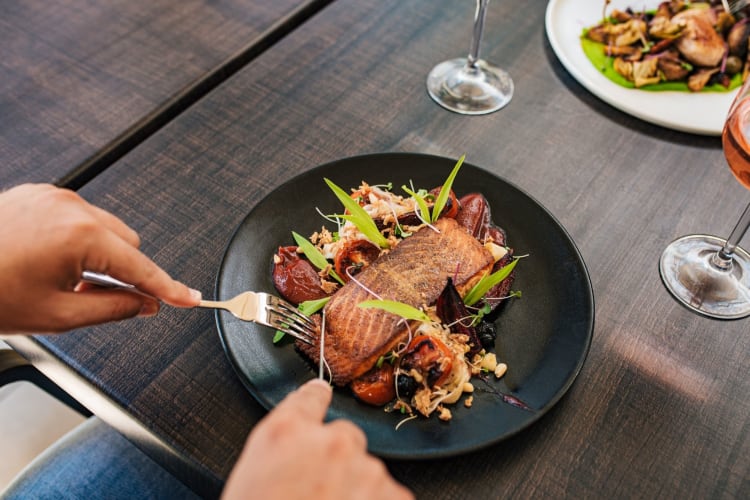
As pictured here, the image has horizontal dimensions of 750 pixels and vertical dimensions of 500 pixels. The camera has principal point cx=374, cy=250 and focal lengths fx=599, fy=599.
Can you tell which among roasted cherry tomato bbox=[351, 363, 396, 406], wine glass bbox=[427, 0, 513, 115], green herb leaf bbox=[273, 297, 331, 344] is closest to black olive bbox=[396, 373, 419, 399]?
roasted cherry tomato bbox=[351, 363, 396, 406]

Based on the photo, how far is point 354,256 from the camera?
1246mm

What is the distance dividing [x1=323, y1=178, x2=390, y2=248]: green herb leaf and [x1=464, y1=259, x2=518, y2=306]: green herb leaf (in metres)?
0.22

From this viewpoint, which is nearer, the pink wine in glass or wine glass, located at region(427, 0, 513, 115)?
the pink wine in glass

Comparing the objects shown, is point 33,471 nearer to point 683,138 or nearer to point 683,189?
point 683,189

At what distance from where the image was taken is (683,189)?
148cm

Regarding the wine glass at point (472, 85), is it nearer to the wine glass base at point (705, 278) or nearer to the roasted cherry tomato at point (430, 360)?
the wine glass base at point (705, 278)

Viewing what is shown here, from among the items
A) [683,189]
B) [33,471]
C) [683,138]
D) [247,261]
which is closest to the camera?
[247,261]

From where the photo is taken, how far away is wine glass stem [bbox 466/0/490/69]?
1.54 meters

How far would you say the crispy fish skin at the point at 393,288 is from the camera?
106 cm

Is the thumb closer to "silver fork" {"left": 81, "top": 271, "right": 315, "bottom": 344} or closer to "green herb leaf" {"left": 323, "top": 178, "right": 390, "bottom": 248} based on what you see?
"silver fork" {"left": 81, "top": 271, "right": 315, "bottom": 344}

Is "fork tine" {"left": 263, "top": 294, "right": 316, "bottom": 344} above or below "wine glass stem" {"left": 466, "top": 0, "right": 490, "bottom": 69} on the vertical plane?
below

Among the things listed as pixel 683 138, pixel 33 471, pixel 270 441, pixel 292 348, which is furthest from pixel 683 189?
pixel 33 471

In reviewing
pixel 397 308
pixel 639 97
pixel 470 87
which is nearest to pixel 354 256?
pixel 397 308

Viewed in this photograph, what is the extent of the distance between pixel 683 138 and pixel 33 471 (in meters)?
1.77
